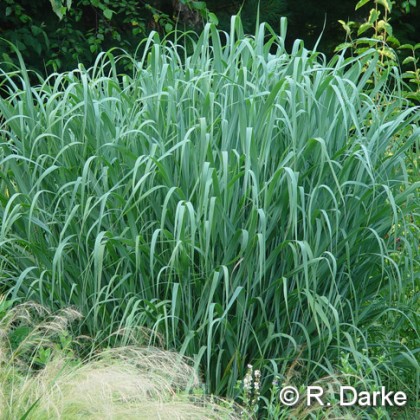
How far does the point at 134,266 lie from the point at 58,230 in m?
0.42

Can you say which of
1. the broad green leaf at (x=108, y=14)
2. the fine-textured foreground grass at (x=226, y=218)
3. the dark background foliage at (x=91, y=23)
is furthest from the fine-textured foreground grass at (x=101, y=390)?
the broad green leaf at (x=108, y=14)

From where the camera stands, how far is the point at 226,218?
312 cm

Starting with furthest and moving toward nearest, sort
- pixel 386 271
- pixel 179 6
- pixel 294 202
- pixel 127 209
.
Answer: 1. pixel 179 6
2. pixel 386 271
3. pixel 127 209
4. pixel 294 202

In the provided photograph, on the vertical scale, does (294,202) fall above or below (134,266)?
above

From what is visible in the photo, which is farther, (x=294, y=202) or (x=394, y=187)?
(x=394, y=187)

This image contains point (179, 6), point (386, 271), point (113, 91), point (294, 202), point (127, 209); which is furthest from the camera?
point (179, 6)

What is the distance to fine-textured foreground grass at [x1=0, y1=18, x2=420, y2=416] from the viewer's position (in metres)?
3.10

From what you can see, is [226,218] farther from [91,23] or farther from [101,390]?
[91,23]

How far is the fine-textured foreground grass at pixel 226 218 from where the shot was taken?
3098 mm

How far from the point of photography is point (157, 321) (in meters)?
2.97

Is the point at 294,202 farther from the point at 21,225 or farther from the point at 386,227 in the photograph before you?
the point at 21,225

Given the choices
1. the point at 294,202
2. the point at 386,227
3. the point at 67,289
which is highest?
the point at 294,202

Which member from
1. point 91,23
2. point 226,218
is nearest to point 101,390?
point 226,218

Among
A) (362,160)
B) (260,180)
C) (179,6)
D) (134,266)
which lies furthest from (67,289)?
(179,6)
